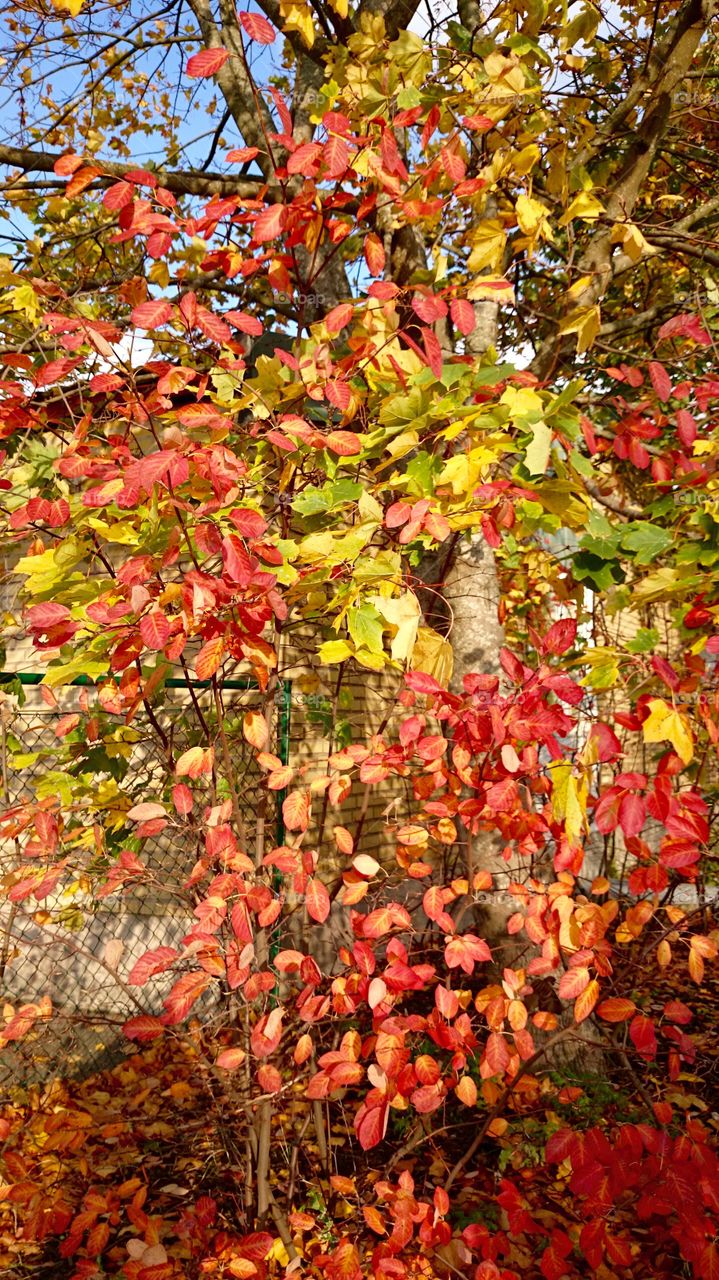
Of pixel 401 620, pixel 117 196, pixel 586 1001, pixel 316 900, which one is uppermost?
pixel 117 196

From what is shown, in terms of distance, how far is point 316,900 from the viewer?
199 centimetres

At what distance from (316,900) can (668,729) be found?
0.94 metres

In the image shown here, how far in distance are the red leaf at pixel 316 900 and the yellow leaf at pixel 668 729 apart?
87cm

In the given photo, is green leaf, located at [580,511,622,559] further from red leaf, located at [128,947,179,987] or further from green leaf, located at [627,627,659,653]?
red leaf, located at [128,947,179,987]

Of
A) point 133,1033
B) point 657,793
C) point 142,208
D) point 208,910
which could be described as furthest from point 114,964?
point 142,208

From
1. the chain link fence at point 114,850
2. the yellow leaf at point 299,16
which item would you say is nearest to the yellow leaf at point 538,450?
the chain link fence at point 114,850

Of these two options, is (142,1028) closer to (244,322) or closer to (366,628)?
(366,628)

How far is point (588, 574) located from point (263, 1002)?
162cm

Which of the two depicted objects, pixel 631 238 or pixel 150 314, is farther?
pixel 631 238

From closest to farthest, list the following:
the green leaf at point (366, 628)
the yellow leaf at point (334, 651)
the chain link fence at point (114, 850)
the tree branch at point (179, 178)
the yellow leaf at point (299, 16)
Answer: the green leaf at point (366, 628) → the yellow leaf at point (334, 651) → the chain link fence at point (114, 850) → the yellow leaf at point (299, 16) → the tree branch at point (179, 178)

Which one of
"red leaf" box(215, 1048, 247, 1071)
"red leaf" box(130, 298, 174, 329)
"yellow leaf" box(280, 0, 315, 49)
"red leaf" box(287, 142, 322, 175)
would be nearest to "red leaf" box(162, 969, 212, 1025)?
"red leaf" box(215, 1048, 247, 1071)

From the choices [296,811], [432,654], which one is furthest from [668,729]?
[296,811]

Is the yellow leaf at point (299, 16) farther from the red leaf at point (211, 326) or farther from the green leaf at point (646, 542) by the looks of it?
the green leaf at point (646, 542)

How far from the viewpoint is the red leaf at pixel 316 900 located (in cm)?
196
